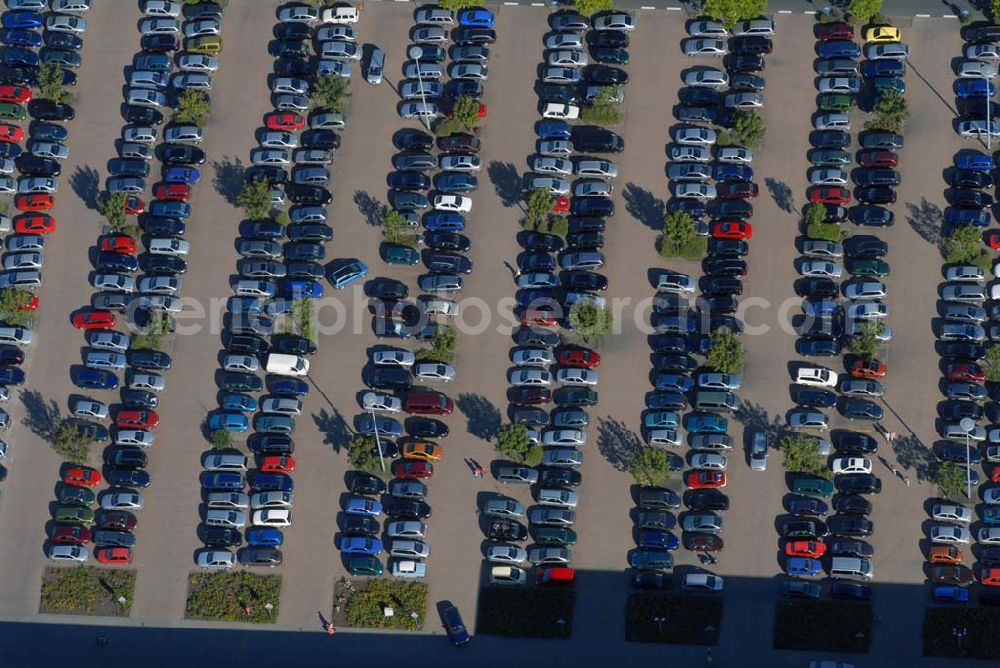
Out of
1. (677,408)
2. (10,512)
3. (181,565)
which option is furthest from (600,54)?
(10,512)

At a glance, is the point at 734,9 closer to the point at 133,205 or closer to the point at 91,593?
the point at 133,205

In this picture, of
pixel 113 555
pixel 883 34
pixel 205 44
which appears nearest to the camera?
pixel 113 555

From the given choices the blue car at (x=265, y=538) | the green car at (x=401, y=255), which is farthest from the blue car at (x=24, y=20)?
the blue car at (x=265, y=538)

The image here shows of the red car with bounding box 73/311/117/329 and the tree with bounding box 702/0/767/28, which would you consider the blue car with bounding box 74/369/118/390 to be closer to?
the red car with bounding box 73/311/117/329

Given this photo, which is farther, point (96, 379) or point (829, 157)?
point (829, 157)

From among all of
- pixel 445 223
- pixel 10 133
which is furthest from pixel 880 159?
pixel 10 133

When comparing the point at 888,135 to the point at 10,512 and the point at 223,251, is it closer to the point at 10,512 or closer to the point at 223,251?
the point at 223,251

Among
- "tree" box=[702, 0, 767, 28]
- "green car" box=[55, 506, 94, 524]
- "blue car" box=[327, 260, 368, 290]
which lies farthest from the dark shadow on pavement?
"tree" box=[702, 0, 767, 28]

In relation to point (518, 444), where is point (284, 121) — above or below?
above
